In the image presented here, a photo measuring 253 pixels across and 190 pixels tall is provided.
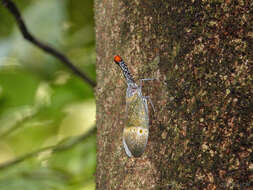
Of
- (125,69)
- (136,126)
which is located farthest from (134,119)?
(125,69)

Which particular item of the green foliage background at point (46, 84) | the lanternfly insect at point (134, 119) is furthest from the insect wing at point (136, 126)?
the green foliage background at point (46, 84)

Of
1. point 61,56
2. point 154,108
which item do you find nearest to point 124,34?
point 154,108

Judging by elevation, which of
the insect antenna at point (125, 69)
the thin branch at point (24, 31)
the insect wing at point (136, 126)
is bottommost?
the insect wing at point (136, 126)

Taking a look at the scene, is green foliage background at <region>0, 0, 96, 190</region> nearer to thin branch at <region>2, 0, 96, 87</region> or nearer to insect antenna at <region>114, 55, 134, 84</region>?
thin branch at <region>2, 0, 96, 87</region>

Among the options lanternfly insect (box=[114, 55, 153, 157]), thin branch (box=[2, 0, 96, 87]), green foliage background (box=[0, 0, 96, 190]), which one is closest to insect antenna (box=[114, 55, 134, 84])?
lanternfly insect (box=[114, 55, 153, 157])

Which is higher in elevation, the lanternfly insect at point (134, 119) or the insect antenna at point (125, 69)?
the insect antenna at point (125, 69)

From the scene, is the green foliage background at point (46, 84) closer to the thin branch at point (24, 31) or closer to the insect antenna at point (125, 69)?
the thin branch at point (24, 31)
